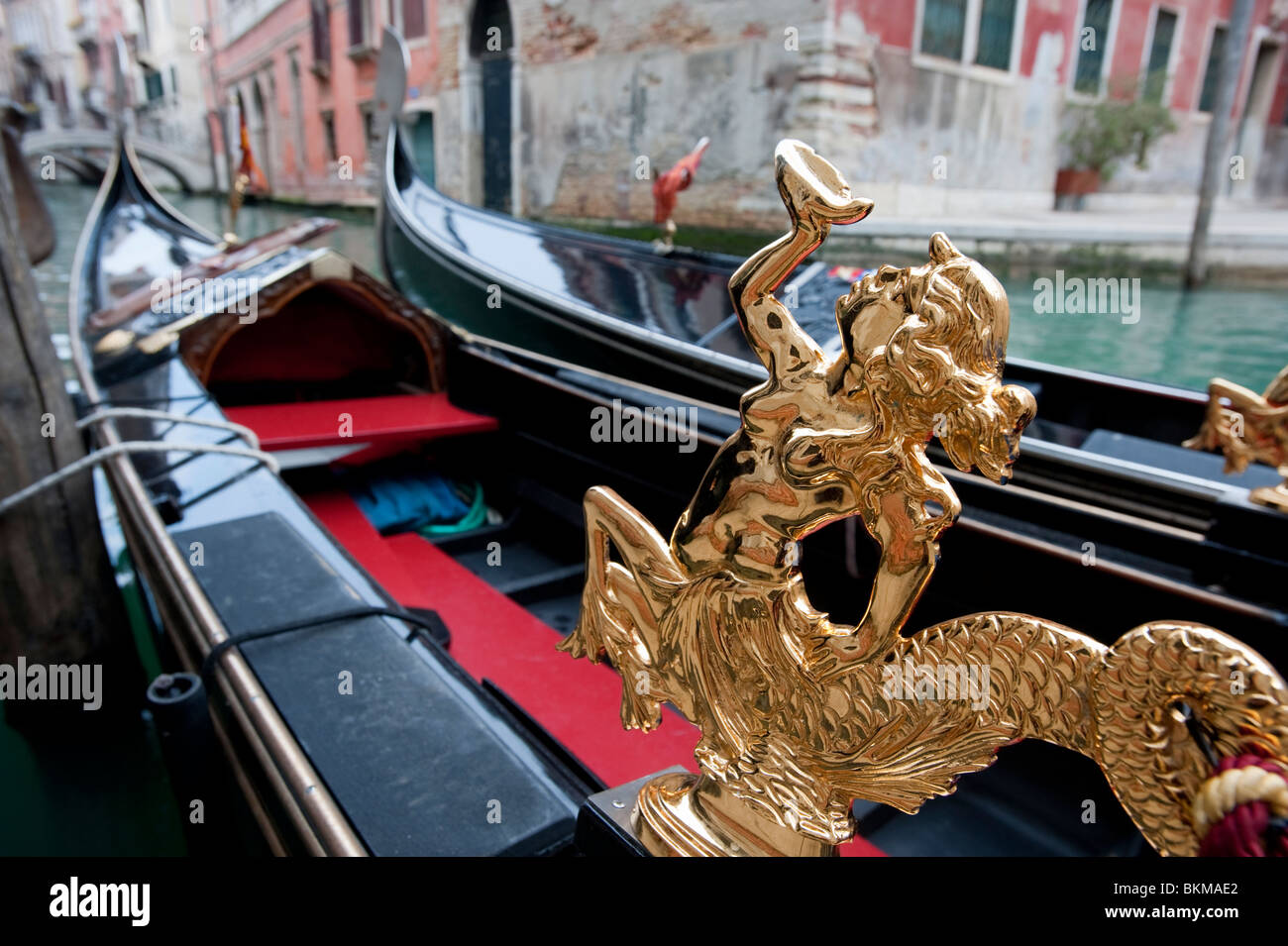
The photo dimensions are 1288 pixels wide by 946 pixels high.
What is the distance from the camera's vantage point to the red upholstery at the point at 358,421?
5.24 feet

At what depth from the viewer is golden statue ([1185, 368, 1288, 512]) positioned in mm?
1005

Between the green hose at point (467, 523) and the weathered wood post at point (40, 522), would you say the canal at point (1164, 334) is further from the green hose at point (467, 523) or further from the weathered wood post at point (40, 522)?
the weathered wood post at point (40, 522)

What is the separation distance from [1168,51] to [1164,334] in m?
5.46

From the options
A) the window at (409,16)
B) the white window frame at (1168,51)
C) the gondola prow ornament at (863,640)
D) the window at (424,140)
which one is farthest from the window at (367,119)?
the gondola prow ornament at (863,640)

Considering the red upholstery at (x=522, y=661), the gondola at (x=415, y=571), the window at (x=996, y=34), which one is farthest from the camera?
the window at (x=996, y=34)

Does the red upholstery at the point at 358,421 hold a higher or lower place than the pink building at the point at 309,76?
lower

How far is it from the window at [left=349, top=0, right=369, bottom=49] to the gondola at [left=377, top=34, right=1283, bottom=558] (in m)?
8.43

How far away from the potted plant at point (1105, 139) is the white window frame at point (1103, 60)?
0.14m

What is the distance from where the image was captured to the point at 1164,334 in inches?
178

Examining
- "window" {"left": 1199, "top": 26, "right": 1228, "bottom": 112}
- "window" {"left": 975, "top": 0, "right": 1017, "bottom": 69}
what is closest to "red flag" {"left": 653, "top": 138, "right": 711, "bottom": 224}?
"window" {"left": 975, "top": 0, "right": 1017, "bottom": 69}

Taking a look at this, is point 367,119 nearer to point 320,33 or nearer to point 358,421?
point 320,33

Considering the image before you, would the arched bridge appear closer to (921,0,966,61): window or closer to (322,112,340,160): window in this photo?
(322,112,340,160): window

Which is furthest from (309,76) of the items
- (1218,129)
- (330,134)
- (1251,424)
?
(1251,424)
